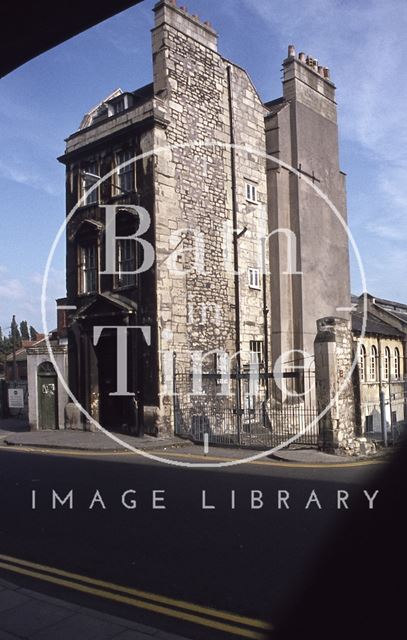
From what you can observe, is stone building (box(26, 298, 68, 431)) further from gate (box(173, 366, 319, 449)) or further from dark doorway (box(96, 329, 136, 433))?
gate (box(173, 366, 319, 449))

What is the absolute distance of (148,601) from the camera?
5.35 metres

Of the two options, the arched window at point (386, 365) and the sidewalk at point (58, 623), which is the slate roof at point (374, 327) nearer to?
the arched window at point (386, 365)

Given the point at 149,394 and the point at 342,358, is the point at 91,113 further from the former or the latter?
the point at 342,358

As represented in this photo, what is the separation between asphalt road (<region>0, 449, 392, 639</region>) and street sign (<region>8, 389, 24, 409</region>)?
16322 millimetres

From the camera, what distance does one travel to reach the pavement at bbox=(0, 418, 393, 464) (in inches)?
531


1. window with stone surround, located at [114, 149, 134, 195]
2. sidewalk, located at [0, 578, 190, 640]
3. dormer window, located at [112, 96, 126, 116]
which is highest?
dormer window, located at [112, 96, 126, 116]

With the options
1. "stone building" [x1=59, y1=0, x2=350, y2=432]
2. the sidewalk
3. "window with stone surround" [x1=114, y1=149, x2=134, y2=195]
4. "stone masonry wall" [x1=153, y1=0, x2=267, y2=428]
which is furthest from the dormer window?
the sidewalk

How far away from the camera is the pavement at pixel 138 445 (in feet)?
44.3

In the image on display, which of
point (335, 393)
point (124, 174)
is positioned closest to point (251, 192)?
point (124, 174)

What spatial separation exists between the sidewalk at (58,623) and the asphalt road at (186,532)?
0.25 metres

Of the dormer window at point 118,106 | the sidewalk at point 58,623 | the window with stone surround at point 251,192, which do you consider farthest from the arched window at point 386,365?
the sidewalk at point 58,623

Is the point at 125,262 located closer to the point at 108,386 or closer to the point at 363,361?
the point at 108,386

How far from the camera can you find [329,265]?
25234 millimetres

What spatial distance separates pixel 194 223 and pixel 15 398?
1364 cm
